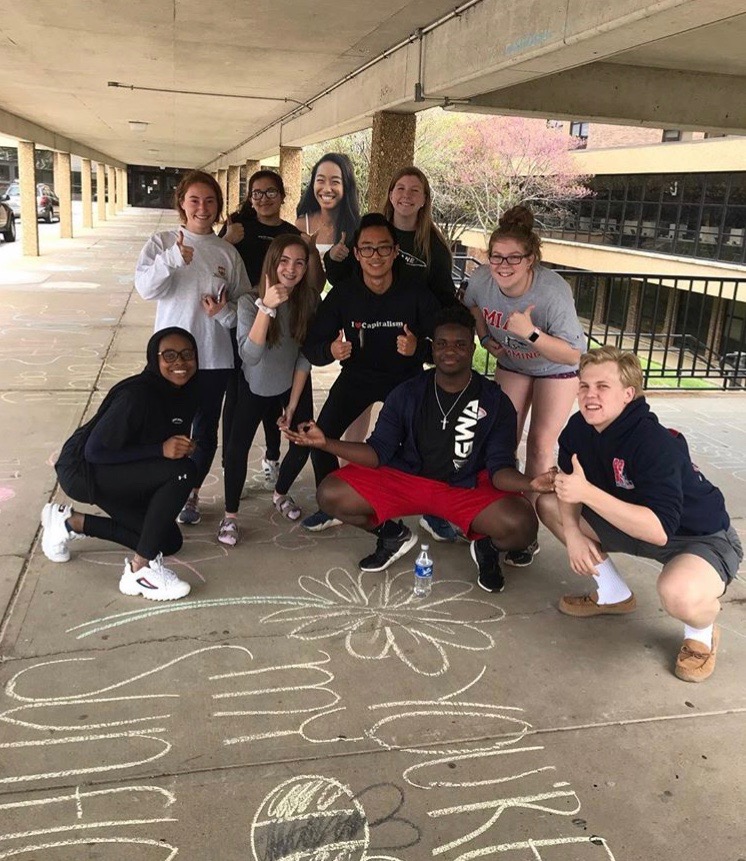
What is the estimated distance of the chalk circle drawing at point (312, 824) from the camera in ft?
6.59

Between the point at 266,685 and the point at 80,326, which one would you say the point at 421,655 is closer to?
the point at 266,685

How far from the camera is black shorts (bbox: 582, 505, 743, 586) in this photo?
2.90m

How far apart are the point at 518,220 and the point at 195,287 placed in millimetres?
1575

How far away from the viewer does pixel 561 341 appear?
3479mm

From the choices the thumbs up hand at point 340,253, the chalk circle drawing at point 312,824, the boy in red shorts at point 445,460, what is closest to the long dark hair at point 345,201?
the thumbs up hand at point 340,253

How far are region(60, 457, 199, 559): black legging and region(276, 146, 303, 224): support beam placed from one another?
438 inches

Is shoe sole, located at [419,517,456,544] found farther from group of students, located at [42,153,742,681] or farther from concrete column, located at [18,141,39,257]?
concrete column, located at [18,141,39,257]

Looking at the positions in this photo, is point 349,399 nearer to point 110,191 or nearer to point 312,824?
point 312,824

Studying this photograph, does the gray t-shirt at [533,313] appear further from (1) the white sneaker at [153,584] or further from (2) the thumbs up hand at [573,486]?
(1) the white sneaker at [153,584]

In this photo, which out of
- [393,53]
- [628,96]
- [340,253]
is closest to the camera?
[340,253]

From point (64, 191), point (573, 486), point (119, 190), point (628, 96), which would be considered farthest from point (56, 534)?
point (119, 190)

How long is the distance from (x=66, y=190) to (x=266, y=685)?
2319 centimetres

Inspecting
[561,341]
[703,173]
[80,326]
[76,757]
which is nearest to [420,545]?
[561,341]

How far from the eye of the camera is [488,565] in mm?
3490
